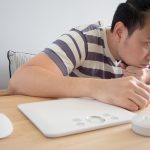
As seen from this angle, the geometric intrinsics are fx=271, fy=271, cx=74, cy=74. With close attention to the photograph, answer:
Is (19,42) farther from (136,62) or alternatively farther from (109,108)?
(109,108)

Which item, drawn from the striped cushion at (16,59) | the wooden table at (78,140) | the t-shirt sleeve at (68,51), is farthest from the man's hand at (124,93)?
the striped cushion at (16,59)

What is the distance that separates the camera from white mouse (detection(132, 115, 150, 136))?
1.71 ft

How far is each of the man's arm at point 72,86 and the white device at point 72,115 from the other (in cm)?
3

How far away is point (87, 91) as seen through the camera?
746 millimetres

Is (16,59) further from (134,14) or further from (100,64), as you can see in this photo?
(134,14)

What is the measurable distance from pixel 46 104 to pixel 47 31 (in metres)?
1.26

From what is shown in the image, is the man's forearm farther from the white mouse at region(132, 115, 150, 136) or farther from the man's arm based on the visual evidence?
the white mouse at region(132, 115, 150, 136)

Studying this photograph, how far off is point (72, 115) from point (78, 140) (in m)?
0.11

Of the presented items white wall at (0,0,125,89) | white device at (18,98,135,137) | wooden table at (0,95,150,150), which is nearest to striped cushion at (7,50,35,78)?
white wall at (0,0,125,89)

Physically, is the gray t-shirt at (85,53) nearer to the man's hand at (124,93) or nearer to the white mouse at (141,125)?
the man's hand at (124,93)

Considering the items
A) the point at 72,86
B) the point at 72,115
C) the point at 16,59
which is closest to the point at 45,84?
the point at 72,86

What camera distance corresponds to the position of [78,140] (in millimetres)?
497

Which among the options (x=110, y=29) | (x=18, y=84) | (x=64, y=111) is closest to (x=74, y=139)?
(x=64, y=111)

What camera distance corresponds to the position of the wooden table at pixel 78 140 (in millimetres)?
469
